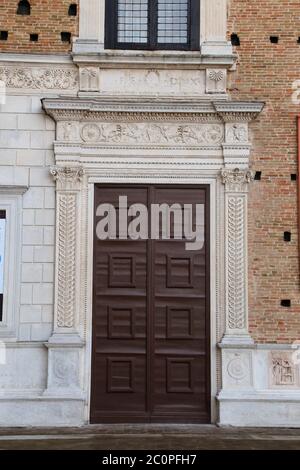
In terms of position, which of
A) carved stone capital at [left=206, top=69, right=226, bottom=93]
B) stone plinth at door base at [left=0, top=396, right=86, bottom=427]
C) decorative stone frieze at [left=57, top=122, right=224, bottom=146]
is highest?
carved stone capital at [left=206, top=69, right=226, bottom=93]

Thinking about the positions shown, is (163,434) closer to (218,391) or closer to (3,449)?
(218,391)

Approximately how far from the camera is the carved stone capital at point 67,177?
10.7 meters

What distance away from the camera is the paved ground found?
888cm

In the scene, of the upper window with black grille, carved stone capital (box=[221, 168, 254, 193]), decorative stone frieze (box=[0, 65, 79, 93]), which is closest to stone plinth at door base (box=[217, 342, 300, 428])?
carved stone capital (box=[221, 168, 254, 193])

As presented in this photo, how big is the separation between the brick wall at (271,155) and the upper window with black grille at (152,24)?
746mm

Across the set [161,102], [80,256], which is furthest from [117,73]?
[80,256]

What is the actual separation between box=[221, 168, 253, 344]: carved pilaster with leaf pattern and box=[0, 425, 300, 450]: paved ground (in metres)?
1.54

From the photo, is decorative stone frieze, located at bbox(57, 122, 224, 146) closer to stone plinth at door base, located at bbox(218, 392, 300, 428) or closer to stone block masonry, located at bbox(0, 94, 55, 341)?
stone block masonry, located at bbox(0, 94, 55, 341)

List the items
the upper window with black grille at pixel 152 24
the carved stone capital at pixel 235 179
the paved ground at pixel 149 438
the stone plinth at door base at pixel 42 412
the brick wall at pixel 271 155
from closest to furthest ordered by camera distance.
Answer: the paved ground at pixel 149 438 → the stone plinth at door base at pixel 42 412 → the brick wall at pixel 271 155 → the carved stone capital at pixel 235 179 → the upper window with black grille at pixel 152 24

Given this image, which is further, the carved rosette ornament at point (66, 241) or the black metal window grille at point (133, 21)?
the black metal window grille at point (133, 21)

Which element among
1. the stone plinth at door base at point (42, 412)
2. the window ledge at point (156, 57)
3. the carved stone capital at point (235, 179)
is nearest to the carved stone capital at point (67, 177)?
the window ledge at point (156, 57)

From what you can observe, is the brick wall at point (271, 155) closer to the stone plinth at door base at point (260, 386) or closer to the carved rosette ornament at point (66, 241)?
the stone plinth at door base at point (260, 386)

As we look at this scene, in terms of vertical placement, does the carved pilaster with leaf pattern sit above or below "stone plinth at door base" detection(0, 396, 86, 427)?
above

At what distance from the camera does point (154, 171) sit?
35.5 ft
